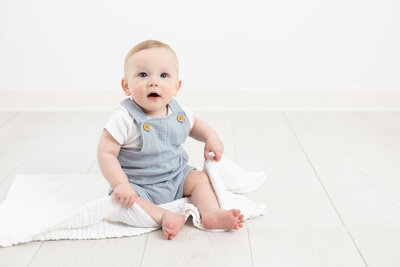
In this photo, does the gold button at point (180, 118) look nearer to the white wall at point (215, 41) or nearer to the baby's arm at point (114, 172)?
the baby's arm at point (114, 172)

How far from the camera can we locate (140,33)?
2.34 m

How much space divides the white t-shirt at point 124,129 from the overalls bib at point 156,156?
12mm

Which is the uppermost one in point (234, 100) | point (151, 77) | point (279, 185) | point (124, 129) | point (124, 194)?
point (151, 77)

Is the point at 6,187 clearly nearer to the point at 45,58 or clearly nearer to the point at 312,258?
the point at 312,258

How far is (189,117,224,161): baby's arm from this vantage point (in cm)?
→ 134

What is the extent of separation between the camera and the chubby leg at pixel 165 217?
117 centimetres

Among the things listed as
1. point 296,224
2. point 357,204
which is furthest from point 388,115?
point 296,224

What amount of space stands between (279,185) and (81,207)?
564 mm

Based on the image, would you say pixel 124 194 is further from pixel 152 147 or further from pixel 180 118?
pixel 180 118

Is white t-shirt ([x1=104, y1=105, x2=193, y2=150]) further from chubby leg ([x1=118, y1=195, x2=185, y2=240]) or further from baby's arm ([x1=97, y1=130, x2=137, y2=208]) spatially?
chubby leg ([x1=118, y1=195, x2=185, y2=240])

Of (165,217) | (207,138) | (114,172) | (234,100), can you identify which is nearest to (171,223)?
(165,217)

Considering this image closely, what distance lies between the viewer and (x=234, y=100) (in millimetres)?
2383

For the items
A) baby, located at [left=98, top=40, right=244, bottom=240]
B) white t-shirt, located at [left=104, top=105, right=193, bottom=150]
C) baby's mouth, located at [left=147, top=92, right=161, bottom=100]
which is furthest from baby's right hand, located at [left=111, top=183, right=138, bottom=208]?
baby's mouth, located at [left=147, top=92, right=161, bottom=100]

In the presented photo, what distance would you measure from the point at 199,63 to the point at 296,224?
4.11 ft
